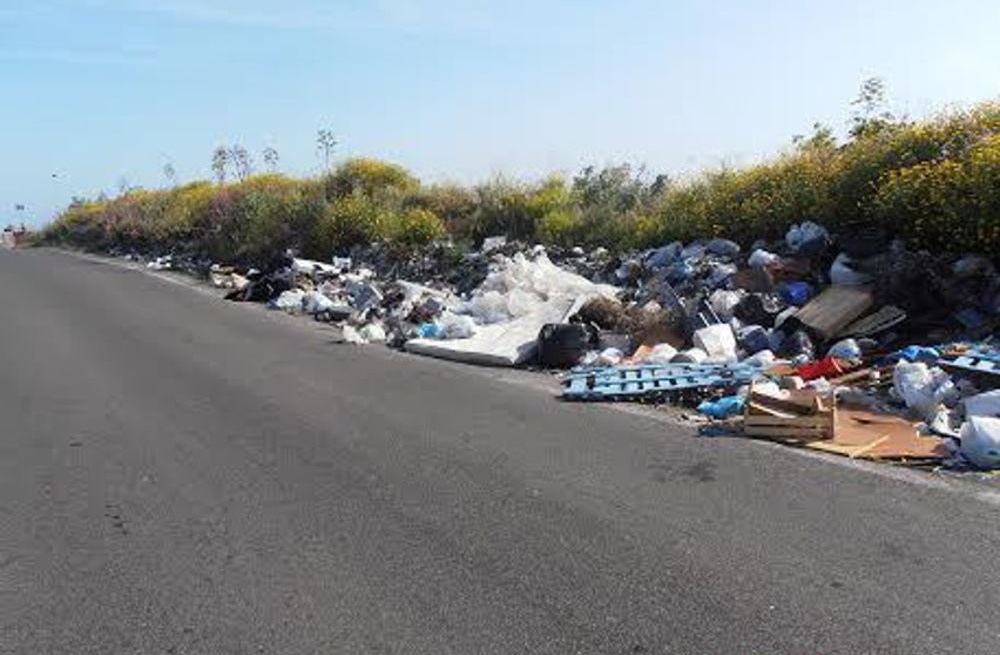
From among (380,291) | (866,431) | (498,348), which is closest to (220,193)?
(380,291)

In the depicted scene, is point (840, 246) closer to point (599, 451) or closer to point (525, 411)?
point (525, 411)

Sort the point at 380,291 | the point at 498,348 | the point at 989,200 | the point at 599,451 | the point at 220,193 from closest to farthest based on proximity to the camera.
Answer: the point at 599,451 → the point at 989,200 → the point at 498,348 → the point at 380,291 → the point at 220,193

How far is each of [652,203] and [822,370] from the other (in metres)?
9.52

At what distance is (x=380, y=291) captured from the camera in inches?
688

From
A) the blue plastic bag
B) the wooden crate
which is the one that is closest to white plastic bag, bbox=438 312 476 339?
the blue plastic bag

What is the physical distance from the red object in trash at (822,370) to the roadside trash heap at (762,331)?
0.7 inches

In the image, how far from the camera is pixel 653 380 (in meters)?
9.83

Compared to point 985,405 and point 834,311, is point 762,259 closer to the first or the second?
point 834,311

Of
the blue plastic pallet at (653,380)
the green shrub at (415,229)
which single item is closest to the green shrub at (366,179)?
the green shrub at (415,229)

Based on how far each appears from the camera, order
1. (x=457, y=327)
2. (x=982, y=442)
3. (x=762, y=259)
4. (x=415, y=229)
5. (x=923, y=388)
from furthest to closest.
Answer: (x=415, y=229) < (x=457, y=327) < (x=762, y=259) < (x=923, y=388) < (x=982, y=442)

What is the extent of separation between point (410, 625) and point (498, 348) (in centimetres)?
767

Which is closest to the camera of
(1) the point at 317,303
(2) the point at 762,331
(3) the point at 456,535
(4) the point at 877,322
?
(3) the point at 456,535

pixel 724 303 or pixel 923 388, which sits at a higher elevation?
pixel 724 303

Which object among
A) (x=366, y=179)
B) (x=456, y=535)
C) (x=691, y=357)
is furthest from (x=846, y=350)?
(x=366, y=179)
